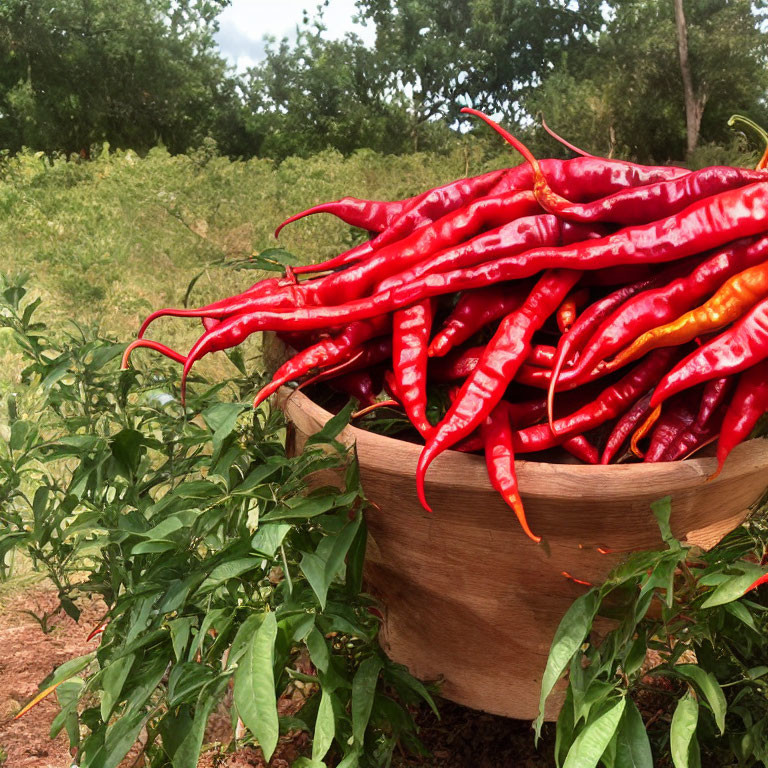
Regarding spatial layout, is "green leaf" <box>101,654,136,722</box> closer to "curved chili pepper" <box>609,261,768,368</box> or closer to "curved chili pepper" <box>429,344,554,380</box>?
"curved chili pepper" <box>429,344,554,380</box>

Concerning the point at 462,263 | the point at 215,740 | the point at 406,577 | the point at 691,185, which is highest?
the point at 691,185

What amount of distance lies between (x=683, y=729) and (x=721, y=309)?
0.52 meters

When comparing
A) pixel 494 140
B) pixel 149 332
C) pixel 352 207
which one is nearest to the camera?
pixel 352 207

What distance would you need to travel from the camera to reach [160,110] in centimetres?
787

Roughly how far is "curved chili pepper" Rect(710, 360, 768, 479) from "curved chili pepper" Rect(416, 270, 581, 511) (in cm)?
27

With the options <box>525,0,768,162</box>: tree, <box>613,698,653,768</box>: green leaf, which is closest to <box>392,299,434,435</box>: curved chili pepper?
<box>613,698,653,768</box>: green leaf

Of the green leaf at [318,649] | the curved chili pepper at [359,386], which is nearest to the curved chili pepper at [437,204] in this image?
the curved chili pepper at [359,386]

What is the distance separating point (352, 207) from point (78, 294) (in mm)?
2565

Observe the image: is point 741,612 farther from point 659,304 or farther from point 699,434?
point 659,304

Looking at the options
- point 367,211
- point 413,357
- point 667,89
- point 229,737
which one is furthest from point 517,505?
point 667,89

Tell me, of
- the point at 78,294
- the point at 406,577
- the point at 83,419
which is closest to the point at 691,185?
the point at 406,577

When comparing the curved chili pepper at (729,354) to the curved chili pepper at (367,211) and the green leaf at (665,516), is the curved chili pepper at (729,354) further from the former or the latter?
the curved chili pepper at (367,211)

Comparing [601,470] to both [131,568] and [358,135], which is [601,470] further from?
[358,135]

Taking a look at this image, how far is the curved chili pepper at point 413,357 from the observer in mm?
1218
